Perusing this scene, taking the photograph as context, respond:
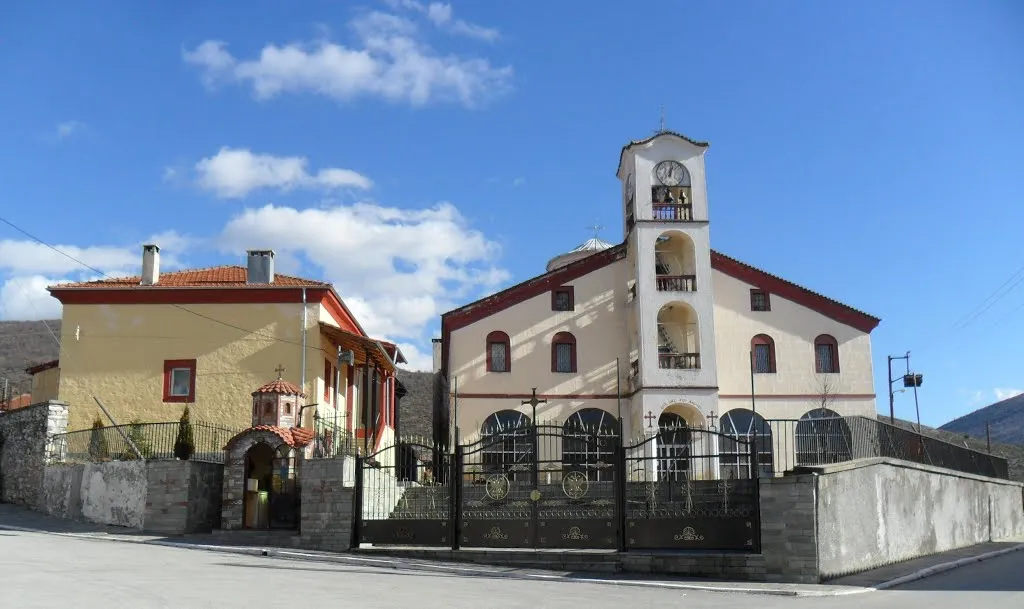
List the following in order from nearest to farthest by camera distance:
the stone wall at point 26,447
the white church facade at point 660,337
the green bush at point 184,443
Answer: the green bush at point 184,443 → the stone wall at point 26,447 → the white church facade at point 660,337

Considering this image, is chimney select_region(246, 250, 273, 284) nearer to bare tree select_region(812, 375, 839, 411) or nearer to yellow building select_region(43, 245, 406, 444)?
yellow building select_region(43, 245, 406, 444)

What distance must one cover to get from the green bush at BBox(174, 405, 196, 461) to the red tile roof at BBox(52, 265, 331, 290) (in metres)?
5.49

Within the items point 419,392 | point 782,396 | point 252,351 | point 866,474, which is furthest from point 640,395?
point 419,392

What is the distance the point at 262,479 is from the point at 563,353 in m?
16.3

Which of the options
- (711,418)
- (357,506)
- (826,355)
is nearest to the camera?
(357,506)

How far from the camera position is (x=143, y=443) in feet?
76.1

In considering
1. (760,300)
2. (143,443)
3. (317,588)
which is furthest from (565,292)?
(317,588)

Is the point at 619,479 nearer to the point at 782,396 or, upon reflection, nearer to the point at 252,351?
the point at 252,351

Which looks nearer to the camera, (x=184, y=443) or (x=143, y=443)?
(x=184, y=443)

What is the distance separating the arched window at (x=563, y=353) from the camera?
34375 millimetres

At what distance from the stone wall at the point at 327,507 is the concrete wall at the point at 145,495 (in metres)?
3.59

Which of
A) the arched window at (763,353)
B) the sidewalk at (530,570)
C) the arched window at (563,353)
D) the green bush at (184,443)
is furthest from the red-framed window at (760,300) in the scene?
the green bush at (184,443)

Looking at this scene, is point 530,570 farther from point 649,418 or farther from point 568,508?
point 649,418

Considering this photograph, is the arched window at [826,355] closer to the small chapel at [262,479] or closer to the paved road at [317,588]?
the paved road at [317,588]
